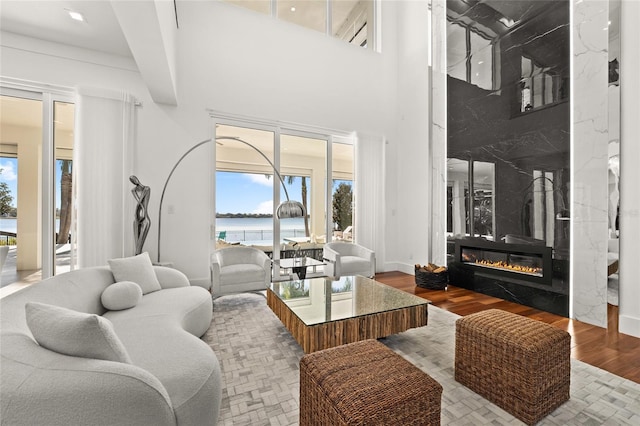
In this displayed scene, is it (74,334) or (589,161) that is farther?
(589,161)

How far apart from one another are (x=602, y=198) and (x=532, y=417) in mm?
2636

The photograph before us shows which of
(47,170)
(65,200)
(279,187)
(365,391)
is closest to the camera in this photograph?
(365,391)

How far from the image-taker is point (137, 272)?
2.65 m

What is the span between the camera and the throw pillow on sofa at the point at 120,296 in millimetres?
2242

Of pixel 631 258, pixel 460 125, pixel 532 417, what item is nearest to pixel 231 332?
pixel 532 417

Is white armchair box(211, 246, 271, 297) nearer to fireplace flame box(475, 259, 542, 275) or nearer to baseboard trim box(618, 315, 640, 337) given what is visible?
fireplace flame box(475, 259, 542, 275)

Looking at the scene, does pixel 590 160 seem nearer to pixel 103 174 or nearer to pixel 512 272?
pixel 512 272

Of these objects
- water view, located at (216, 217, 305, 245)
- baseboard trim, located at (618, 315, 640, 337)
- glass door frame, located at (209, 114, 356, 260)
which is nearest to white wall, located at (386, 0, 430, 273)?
glass door frame, located at (209, 114, 356, 260)

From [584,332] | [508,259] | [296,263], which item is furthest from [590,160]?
[296,263]

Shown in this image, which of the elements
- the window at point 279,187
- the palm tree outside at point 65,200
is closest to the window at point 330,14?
the window at point 279,187

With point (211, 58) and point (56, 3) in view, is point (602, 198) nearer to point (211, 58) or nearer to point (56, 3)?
point (211, 58)

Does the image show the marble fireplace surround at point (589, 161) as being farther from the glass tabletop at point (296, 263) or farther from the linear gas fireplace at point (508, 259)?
the glass tabletop at point (296, 263)

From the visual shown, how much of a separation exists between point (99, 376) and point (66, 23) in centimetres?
399

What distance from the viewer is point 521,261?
3900 millimetres
